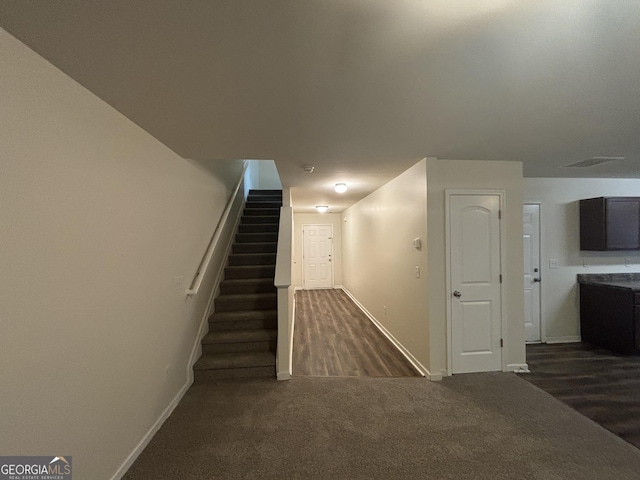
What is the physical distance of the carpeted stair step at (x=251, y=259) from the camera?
160 inches

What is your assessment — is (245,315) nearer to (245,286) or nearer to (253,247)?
(245,286)

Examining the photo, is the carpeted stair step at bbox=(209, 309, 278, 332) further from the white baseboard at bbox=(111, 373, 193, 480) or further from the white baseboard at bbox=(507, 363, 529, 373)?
the white baseboard at bbox=(507, 363, 529, 373)

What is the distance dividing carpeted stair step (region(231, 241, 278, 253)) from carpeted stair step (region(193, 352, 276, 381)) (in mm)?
1845

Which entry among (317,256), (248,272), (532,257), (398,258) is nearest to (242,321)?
(248,272)

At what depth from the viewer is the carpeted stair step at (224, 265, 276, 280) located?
3.84m

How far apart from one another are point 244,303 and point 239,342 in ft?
1.91

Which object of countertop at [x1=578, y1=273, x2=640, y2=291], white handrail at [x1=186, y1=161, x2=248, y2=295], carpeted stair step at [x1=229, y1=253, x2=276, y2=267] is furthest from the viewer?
carpeted stair step at [x1=229, y1=253, x2=276, y2=267]

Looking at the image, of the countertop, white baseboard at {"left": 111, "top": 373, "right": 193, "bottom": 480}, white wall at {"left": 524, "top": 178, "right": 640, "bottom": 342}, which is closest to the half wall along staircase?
white baseboard at {"left": 111, "top": 373, "right": 193, "bottom": 480}

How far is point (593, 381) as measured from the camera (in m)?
2.61

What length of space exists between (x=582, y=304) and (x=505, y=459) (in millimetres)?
3234

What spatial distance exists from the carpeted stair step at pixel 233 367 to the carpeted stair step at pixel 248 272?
126 cm

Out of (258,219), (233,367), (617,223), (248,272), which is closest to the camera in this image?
(233,367)

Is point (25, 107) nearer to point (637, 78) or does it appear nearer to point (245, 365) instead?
point (245, 365)

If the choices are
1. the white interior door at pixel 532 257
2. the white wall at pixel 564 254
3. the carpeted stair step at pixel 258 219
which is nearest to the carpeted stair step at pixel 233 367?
the carpeted stair step at pixel 258 219
